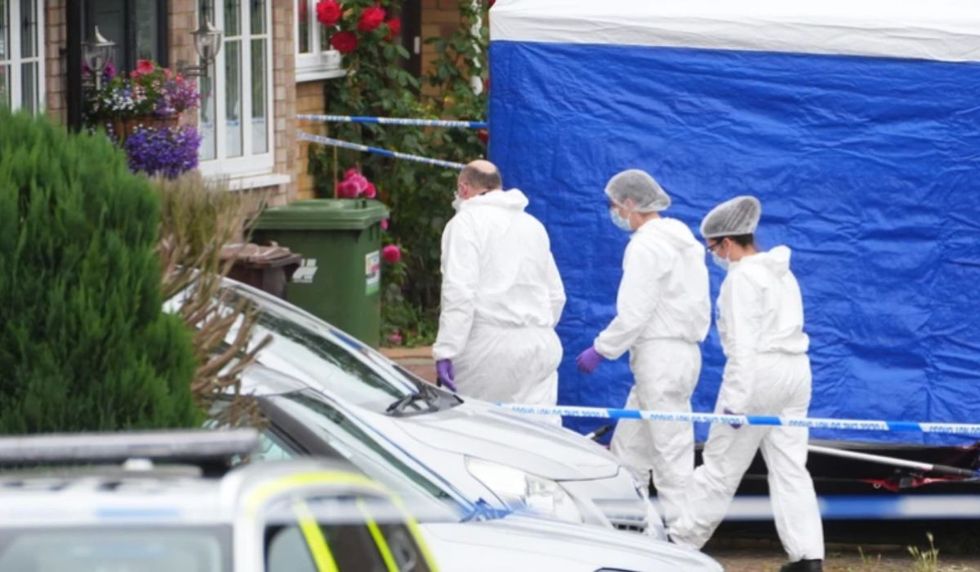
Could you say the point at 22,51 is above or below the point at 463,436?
above

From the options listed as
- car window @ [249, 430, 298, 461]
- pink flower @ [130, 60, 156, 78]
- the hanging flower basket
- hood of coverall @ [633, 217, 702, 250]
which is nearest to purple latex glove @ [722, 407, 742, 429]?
hood of coverall @ [633, 217, 702, 250]

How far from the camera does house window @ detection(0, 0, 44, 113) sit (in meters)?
11.3

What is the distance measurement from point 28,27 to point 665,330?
13.3 ft

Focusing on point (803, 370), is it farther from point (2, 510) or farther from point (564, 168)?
point (2, 510)

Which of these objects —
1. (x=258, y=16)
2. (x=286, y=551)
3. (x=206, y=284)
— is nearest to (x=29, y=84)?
(x=258, y=16)

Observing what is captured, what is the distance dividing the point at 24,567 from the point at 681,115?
299 inches

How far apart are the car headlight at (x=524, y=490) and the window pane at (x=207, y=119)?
251 inches

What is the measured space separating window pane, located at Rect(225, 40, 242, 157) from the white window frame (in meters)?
1.17

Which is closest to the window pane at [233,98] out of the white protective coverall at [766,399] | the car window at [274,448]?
the white protective coverall at [766,399]

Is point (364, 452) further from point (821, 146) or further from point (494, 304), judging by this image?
point (821, 146)

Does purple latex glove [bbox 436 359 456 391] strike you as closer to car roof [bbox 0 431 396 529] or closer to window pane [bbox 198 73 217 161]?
window pane [bbox 198 73 217 161]

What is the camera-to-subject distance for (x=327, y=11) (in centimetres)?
1555

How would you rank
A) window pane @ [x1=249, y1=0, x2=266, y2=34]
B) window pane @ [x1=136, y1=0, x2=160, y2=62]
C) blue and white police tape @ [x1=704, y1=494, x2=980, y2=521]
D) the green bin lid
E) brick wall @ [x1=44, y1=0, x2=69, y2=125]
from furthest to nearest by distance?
window pane @ [x1=249, y1=0, x2=266, y2=34] < window pane @ [x1=136, y1=0, x2=160, y2=62] < the green bin lid < brick wall @ [x1=44, y1=0, x2=69, y2=125] < blue and white police tape @ [x1=704, y1=494, x2=980, y2=521]

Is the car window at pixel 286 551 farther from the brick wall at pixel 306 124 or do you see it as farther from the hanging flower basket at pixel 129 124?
the brick wall at pixel 306 124
